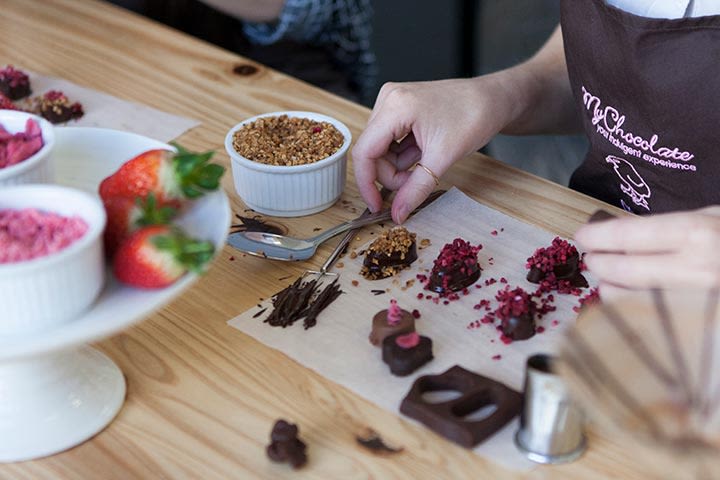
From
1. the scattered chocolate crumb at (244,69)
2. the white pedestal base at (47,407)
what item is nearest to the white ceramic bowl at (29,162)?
the white pedestal base at (47,407)

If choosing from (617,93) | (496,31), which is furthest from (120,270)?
(496,31)

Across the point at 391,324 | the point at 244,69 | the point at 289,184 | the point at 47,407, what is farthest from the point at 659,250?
the point at 244,69

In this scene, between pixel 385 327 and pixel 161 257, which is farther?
pixel 385 327

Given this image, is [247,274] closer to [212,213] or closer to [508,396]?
[212,213]

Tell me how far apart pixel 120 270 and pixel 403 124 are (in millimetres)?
508

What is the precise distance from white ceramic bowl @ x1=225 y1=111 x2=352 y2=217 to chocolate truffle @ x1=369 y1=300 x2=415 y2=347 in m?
0.27

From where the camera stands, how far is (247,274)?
43.5 inches

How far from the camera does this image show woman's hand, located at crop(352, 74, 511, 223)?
47.2 inches

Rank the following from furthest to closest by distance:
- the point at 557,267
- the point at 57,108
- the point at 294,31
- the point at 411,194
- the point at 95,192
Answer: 1. the point at 294,31
2. the point at 57,108
3. the point at 411,194
4. the point at 557,267
5. the point at 95,192

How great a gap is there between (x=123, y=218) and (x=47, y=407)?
0.19 meters

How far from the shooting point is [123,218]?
2.79 ft

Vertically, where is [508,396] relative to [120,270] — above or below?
below

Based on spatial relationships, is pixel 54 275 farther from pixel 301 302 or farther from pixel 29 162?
pixel 301 302

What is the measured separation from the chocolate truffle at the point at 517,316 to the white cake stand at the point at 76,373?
1.06ft
